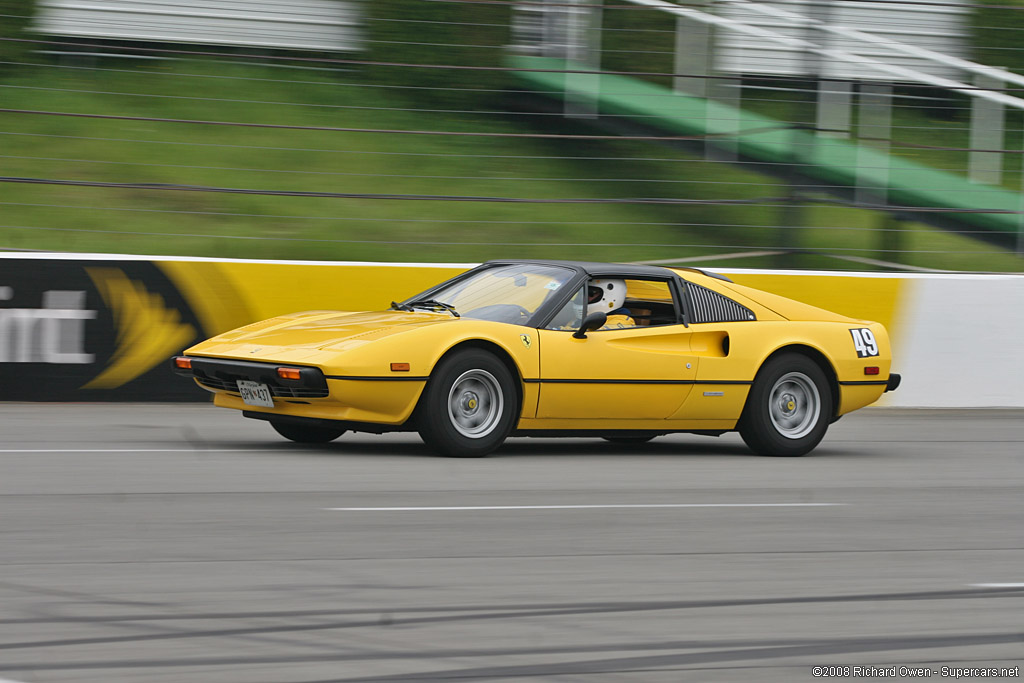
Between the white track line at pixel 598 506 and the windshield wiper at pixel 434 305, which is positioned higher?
the windshield wiper at pixel 434 305

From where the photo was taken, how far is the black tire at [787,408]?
8.64 m

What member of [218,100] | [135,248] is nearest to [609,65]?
[218,100]

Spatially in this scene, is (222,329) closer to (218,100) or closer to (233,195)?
(233,195)

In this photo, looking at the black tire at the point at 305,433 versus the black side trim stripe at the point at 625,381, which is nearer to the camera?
the black side trim stripe at the point at 625,381

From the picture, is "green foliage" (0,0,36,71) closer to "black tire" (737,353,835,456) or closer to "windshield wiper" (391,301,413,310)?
"windshield wiper" (391,301,413,310)

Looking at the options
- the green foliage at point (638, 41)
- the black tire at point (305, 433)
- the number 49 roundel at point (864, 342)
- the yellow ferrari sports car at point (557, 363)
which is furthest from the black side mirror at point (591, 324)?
the green foliage at point (638, 41)

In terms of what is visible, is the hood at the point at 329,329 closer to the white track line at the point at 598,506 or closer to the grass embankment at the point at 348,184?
the white track line at the point at 598,506

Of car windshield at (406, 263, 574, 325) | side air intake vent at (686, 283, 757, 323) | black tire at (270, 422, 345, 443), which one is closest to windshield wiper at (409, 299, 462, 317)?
car windshield at (406, 263, 574, 325)

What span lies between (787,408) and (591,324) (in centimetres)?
171

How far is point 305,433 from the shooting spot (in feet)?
27.6

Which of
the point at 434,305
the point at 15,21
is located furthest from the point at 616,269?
the point at 15,21

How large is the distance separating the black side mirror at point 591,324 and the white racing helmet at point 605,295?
269 millimetres

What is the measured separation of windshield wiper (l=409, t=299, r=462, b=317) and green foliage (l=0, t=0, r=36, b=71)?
316 inches

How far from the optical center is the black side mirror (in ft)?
26.1
